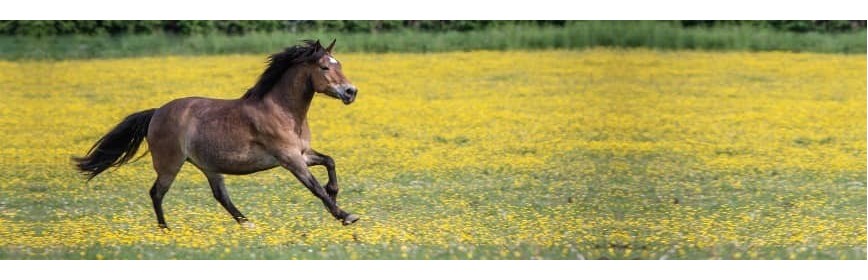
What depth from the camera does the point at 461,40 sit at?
9.60 meters

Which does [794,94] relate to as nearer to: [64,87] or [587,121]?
[587,121]

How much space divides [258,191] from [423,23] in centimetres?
159

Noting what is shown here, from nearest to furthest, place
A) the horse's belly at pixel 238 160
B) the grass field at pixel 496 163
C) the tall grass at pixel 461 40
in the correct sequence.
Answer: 1. the horse's belly at pixel 238 160
2. the grass field at pixel 496 163
3. the tall grass at pixel 461 40

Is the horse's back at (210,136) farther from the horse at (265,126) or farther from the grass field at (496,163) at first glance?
the grass field at (496,163)

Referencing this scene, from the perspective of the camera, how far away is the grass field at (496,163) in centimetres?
875

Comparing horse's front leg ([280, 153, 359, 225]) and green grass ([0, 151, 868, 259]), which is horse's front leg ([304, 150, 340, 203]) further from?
green grass ([0, 151, 868, 259])

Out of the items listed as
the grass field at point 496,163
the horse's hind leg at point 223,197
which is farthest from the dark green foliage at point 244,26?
the horse's hind leg at point 223,197

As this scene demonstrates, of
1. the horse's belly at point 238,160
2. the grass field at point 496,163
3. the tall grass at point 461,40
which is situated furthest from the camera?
the tall grass at point 461,40

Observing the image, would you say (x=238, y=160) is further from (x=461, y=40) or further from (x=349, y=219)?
(x=461, y=40)

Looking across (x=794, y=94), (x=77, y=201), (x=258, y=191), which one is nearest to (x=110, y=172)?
(x=77, y=201)

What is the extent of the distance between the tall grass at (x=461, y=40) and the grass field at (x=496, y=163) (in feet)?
0.29

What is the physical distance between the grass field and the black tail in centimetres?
21

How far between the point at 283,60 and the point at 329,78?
0.29 meters

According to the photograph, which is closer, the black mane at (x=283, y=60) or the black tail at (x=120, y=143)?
the black mane at (x=283, y=60)
